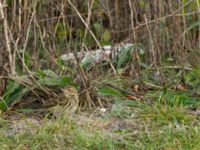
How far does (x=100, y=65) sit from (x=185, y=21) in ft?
2.84

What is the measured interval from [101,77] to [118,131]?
1001 mm

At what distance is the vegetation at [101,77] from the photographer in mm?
4273

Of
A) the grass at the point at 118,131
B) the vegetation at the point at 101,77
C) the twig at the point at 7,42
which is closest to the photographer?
the grass at the point at 118,131

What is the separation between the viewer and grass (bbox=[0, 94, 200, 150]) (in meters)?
4.13

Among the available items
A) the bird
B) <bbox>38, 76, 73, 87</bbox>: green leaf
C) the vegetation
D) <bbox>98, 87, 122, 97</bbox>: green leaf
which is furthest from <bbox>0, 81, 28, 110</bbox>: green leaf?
<bbox>98, 87, 122, 97</bbox>: green leaf

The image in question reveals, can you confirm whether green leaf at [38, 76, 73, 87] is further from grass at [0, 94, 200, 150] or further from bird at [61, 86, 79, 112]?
grass at [0, 94, 200, 150]

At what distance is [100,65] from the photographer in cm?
554

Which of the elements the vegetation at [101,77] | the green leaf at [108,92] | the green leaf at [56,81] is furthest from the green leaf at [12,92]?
the green leaf at [108,92]

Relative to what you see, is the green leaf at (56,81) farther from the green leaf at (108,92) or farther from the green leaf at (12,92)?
the green leaf at (108,92)

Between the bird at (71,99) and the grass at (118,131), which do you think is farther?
the bird at (71,99)

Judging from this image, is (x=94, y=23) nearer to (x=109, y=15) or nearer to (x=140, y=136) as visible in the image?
(x=109, y=15)

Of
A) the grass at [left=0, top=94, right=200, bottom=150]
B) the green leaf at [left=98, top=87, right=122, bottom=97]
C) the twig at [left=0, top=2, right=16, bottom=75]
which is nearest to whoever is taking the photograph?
the grass at [left=0, top=94, right=200, bottom=150]

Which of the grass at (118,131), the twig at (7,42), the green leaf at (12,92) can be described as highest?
the twig at (7,42)

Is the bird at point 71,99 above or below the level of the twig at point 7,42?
below
